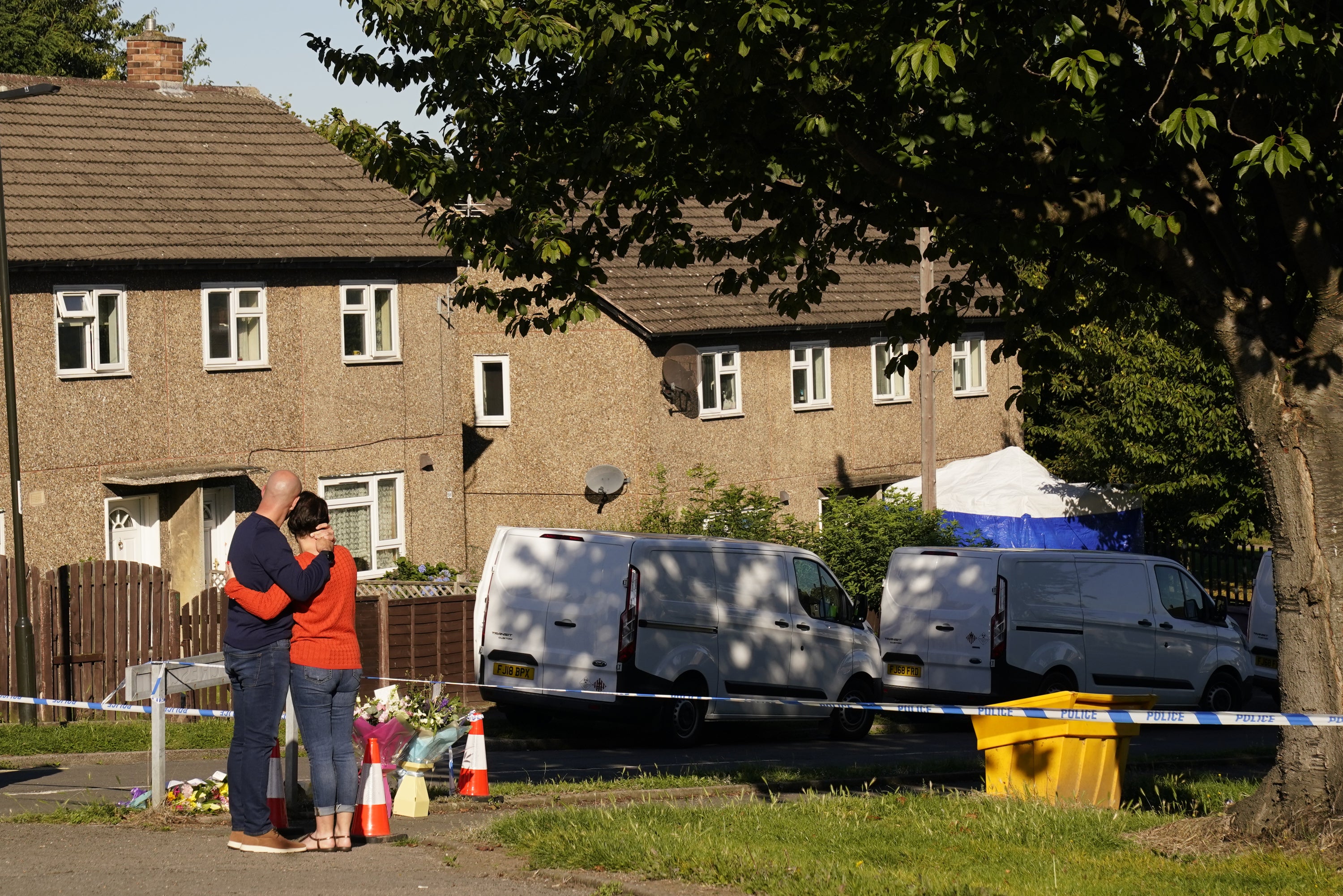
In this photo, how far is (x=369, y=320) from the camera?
83.0 feet

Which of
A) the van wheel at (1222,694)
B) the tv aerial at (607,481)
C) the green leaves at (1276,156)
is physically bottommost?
the van wheel at (1222,694)

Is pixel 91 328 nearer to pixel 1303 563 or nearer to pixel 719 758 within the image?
pixel 719 758

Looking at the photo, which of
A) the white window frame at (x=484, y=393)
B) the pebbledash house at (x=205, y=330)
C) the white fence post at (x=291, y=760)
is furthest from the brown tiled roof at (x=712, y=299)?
the white fence post at (x=291, y=760)

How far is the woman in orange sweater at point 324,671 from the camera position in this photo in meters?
7.84

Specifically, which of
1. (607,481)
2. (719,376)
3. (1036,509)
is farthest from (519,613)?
(1036,509)

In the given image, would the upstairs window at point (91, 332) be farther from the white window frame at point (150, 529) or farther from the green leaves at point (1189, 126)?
the green leaves at point (1189, 126)

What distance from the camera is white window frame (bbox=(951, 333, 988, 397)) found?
120 feet

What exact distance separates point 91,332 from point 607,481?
394 inches

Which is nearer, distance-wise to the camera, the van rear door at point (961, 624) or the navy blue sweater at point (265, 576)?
the navy blue sweater at point (265, 576)

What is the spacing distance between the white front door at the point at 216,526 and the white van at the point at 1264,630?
1458 centimetres

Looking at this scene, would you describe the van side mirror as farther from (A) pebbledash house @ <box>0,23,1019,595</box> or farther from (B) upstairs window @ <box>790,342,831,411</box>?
(B) upstairs window @ <box>790,342,831,411</box>

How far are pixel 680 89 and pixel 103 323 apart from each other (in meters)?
13.9

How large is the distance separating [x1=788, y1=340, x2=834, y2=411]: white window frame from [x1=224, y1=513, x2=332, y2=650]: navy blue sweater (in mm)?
24355

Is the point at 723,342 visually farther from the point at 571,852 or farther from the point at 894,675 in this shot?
the point at 571,852
